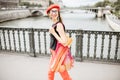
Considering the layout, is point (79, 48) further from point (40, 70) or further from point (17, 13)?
point (17, 13)

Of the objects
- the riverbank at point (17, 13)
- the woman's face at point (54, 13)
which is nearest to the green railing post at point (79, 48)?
the woman's face at point (54, 13)

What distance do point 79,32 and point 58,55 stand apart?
3.79 feet

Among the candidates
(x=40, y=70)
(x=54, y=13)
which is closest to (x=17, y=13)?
(x=40, y=70)

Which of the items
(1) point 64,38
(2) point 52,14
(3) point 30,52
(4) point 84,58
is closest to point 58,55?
(1) point 64,38

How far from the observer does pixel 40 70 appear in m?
2.58

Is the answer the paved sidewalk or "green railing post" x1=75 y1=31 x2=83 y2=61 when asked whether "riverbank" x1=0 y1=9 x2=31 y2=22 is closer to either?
the paved sidewalk

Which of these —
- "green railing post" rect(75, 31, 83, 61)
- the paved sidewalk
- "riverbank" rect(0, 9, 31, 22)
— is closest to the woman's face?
the paved sidewalk

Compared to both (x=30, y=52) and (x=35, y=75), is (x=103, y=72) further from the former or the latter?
(x=30, y=52)

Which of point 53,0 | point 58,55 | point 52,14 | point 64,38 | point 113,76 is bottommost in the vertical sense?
point 113,76

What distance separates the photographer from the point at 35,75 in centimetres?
242

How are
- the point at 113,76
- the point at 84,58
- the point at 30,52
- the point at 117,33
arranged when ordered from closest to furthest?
the point at 113,76 < the point at 117,33 < the point at 84,58 < the point at 30,52

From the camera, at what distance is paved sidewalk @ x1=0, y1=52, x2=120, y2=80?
235 centimetres

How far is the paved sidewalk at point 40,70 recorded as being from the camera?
2352mm

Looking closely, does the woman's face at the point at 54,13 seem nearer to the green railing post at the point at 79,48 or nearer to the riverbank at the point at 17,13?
the green railing post at the point at 79,48
